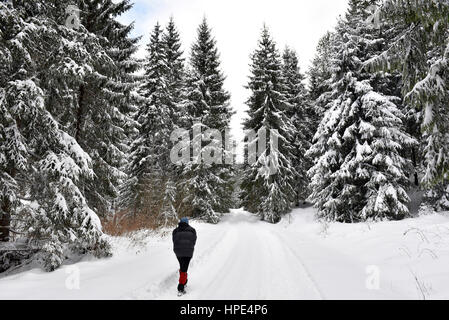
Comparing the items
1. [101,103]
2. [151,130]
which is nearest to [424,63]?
[101,103]

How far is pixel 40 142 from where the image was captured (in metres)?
8.80

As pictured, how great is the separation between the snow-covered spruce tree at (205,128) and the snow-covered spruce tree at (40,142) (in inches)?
474

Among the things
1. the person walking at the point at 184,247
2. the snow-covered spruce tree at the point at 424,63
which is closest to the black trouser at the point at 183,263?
the person walking at the point at 184,247

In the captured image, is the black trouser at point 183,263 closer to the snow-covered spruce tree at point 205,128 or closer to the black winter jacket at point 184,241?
the black winter jacket at point 184,241

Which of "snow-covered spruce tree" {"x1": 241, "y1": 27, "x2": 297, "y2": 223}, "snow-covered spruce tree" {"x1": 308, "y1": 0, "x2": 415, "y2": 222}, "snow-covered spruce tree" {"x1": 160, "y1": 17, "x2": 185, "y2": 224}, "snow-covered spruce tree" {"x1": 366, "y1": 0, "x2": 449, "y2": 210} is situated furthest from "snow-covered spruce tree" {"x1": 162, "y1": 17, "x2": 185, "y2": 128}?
"snow-covered spruce tree" {"x1": 366, "y1": 0, "x2": 449, "y2": 210}

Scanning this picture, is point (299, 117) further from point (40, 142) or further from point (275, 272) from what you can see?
point (40, 142)

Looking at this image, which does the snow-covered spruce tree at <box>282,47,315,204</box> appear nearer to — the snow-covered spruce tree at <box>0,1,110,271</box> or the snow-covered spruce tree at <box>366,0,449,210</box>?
the snow-covered spruce tree at <box>366,0,449,210</box>

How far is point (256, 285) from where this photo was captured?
6406 millimetres

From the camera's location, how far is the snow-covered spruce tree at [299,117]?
27656mm

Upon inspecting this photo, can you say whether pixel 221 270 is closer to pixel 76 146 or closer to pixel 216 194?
pixel 76 146

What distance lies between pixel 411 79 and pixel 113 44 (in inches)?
533

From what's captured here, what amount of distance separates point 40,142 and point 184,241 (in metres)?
6.07

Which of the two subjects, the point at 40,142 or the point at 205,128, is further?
the point at 205,128

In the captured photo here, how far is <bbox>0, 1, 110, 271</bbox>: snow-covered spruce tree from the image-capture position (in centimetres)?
772
